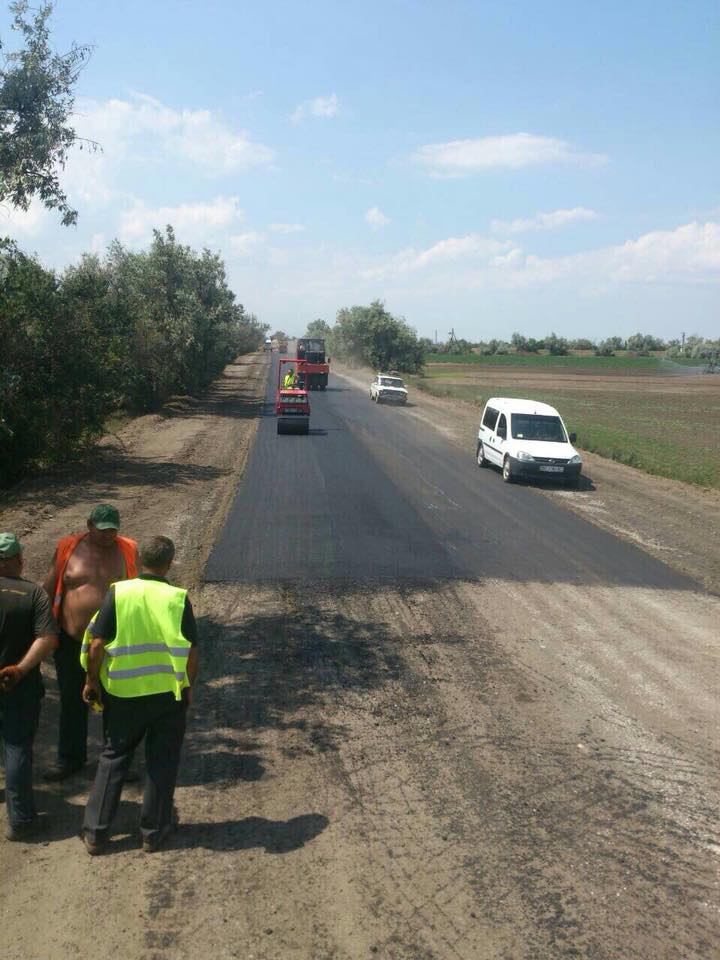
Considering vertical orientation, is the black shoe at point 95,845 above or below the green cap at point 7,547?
below

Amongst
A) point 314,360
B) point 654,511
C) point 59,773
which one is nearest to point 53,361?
point 654,511

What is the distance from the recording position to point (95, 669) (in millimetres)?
4852

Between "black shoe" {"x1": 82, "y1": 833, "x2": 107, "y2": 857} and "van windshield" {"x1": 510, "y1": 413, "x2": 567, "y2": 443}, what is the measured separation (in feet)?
58.6

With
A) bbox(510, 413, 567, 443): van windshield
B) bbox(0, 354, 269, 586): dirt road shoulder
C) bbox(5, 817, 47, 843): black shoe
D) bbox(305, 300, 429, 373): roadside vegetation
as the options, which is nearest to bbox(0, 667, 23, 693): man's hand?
bbox(5, 817, 47, 843): black shoe

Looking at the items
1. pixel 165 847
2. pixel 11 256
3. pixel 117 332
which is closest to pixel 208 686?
pixel 165 847

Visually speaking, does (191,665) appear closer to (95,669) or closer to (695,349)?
(95,669)

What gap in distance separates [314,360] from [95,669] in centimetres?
4991

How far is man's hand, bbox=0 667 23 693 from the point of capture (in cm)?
492

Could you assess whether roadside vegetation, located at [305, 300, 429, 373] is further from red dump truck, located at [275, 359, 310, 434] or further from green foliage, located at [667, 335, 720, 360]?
green foliage, located at [667, 335, 720, 360]

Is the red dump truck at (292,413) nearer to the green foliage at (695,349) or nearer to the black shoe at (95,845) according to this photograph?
the black shoe at (95,845)

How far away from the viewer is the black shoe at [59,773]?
5668 millimetres

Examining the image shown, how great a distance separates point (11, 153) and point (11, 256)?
4.50 metres

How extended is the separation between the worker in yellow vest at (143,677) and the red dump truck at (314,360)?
48831mm

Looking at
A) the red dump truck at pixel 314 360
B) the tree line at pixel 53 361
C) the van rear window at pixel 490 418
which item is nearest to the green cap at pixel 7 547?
the tree line at pixel 53 361
